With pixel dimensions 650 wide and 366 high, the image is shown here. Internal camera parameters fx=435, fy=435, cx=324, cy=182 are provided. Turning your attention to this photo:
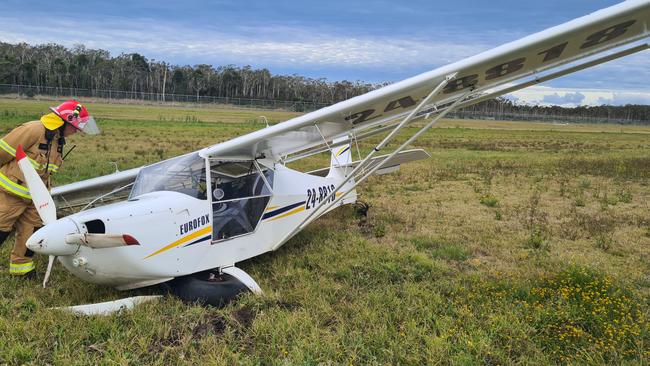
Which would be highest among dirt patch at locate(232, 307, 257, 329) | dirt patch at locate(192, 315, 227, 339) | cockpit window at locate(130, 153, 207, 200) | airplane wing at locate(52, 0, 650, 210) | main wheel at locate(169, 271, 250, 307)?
airplane wing at locate(52, 0, 650, 210)

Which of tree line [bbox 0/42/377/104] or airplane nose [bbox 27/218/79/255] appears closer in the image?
airplane nose [bbox 27/218/79/255]

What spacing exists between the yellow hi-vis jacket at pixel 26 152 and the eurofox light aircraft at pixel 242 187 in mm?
812

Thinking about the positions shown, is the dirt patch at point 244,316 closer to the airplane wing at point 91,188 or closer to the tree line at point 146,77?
the airplane wing at point 91,188

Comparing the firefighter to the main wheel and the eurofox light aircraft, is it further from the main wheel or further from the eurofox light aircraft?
the main wheel

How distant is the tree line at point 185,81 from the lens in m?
101

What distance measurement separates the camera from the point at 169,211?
15.2 ft

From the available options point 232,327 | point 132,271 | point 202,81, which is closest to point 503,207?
point 232,327

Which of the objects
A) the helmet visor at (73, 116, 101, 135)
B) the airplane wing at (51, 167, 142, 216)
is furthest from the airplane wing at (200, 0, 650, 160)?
the airplane wing at (51, 167, 142, 216)

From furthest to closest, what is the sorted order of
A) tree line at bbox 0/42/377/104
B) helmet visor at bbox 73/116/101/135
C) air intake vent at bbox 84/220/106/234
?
tree line at bbox 0/42/377/104
helmet visor at bbox 73/116/101/135
air intake vent at bbox 84/220/106/234

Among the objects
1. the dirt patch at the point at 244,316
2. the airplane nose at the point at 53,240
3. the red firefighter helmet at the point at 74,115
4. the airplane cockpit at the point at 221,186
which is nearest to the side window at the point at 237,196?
the airplane cockpit at the point at 221,186

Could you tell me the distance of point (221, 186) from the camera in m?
5.61

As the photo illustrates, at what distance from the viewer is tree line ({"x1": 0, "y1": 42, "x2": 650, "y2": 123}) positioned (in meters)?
101

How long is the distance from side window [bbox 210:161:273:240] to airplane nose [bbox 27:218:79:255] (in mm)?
1546

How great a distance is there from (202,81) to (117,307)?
121 metres
